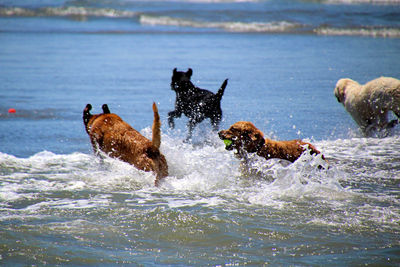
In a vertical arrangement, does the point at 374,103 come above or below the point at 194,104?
above

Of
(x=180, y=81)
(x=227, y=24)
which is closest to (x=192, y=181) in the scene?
(x=180, y=81)

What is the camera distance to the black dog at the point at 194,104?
872 centimetres

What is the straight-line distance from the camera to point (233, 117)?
960 cm

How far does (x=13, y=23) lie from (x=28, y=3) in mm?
10780

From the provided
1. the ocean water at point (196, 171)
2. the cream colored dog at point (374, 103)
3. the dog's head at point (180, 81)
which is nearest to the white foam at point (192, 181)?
the ocean water at point (196, 171)

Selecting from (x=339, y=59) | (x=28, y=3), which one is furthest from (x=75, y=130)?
(x=28, y=3)

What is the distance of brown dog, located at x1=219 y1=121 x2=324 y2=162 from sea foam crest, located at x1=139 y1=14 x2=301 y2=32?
21.5 metres

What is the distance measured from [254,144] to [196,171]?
2.95ft

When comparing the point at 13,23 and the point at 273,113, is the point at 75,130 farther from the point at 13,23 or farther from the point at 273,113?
the point at 13,23

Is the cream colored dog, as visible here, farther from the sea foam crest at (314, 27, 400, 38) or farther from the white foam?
the sea foam crest at (314, 27, 400, 38)

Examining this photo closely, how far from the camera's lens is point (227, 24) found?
30.1 metres

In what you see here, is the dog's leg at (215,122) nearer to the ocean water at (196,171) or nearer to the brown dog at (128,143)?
the ocean water at (196,171)

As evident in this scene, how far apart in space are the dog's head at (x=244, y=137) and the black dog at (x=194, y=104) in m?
2.68

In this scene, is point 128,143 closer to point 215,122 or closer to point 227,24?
point 215,122
